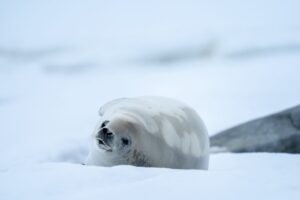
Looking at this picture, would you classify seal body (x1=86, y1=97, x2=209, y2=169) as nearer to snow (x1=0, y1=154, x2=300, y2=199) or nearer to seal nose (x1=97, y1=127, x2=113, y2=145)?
seal nose (x1=97, y1=127, x2=113, y2=145)

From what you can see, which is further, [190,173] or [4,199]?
[190,173]

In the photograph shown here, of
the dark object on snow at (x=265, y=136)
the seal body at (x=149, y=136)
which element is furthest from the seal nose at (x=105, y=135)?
the dark object on snow at (x=265, y=136)

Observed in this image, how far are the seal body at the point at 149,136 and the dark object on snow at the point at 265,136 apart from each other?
1.06 m

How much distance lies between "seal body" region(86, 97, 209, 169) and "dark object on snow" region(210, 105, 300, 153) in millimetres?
1064

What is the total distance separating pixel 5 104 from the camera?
459 cm

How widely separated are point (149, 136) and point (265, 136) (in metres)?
1.62

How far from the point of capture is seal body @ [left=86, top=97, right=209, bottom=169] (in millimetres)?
1612

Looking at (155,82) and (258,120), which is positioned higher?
(155,82)

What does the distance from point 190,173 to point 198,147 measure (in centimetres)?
75

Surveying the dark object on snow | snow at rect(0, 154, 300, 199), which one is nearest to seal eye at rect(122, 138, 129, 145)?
snow at rect(0, 154, 300, 199)

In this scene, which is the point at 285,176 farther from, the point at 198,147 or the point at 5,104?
the point at 5,104

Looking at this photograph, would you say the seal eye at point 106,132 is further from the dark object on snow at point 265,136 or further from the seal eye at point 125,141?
the dark object on snow at point 265,136

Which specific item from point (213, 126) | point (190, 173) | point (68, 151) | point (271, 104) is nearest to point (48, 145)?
point (68, 151)

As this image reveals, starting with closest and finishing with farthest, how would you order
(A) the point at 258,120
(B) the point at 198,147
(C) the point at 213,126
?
(B) the point at 198,147 < (A) the point at 258,120 < (C) the point at 213,126
